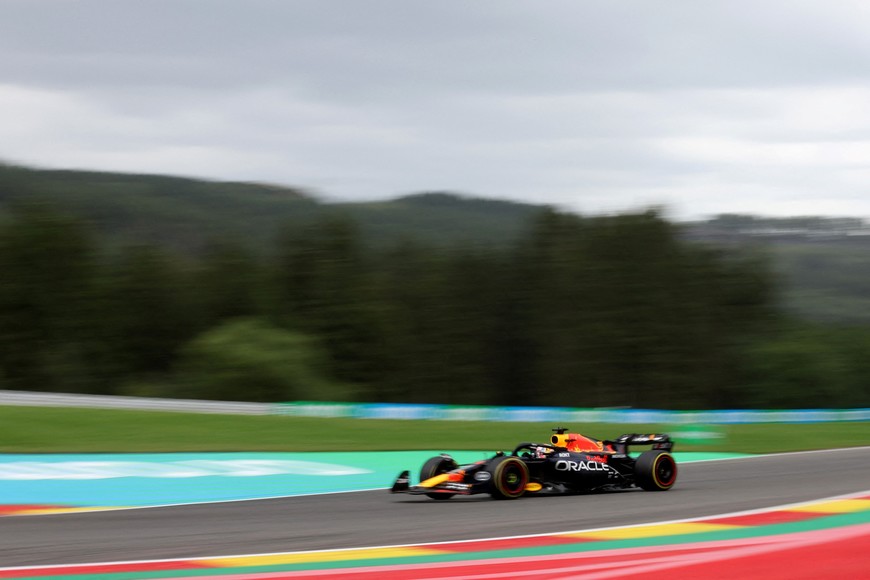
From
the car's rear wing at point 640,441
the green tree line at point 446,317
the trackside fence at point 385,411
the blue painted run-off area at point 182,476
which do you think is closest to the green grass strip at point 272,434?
the trackside fence at point 385,411

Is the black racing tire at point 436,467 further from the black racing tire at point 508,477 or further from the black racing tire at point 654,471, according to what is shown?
the black racing tire at point 654,471

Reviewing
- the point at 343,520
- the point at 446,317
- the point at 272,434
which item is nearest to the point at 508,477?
the point at 343,520

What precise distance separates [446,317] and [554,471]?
53.6m

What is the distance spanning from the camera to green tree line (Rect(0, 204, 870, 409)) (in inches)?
2280

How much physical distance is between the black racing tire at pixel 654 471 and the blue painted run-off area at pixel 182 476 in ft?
12.1

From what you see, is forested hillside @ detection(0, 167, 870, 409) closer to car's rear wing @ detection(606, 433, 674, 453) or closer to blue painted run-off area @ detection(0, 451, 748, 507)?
blue painted run-off area @ detection(0, 451, 748, 507)

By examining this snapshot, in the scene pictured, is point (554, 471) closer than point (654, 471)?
Yes

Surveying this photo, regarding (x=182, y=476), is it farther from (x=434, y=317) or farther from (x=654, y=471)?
(x=434, y=317)

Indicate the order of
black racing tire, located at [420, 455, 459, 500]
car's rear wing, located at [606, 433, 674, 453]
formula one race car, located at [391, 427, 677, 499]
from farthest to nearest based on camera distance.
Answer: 1. car's rear wing, located at [606, 433, 674, 453]
2. black racing tire, located at [420, 455, 459, 500]
3. formula one race car, located at [391, 427, 677, 499]

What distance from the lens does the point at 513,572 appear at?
22.6ft

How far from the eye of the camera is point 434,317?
6619 centimetres

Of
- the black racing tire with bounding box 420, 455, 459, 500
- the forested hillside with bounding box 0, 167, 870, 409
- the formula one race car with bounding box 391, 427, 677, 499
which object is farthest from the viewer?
the forested hillside with bounding box 0, 167, 870, 409

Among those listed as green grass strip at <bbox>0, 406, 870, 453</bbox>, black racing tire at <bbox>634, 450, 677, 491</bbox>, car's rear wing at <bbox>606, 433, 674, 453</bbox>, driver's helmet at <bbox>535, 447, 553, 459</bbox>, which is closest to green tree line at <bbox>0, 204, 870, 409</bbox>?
green grass strip at <bbox>0, 406, 870, 453</bbox>

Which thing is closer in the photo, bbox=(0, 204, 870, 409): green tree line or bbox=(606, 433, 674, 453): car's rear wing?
bbox=(606, 433, 674, 453): car's rear wing
